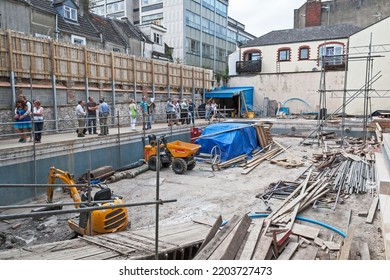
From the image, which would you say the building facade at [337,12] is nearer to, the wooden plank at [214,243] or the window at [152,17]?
the window at [152,17]

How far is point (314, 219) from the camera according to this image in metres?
7.08

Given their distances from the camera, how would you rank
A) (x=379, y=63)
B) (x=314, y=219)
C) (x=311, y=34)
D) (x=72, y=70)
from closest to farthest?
(x=314, y=219)
(x=72, y=70)
(x=379, y=63)
(x=311, y=34)

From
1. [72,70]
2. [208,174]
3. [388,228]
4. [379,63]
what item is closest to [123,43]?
[72,70]

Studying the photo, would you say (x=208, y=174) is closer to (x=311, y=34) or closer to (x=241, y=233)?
(x=241, y=233)

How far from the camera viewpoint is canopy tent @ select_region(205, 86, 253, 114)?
27.5 metres

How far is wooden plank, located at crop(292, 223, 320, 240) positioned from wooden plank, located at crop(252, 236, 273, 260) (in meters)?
1.35

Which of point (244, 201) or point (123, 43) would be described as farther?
point (123, 43)

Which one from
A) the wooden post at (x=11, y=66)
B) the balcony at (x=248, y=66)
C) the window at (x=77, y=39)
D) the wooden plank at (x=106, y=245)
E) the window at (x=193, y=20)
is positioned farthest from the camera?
the window at (x=193, y=20)

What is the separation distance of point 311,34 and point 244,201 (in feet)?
86.6

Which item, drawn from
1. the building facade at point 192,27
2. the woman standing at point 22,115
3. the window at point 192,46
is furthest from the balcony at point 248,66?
the woman standing at point 22,115

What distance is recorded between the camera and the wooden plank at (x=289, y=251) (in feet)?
16.0

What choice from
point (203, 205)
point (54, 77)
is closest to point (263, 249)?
point (203, 205)

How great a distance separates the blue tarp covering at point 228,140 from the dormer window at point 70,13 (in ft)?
44.4
